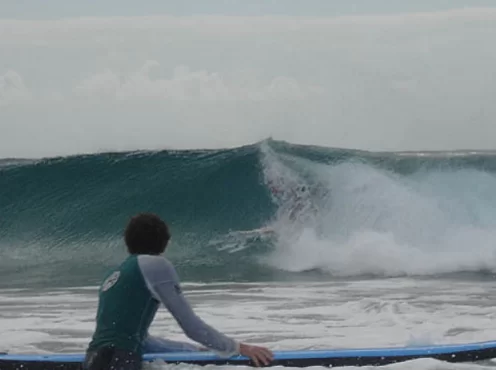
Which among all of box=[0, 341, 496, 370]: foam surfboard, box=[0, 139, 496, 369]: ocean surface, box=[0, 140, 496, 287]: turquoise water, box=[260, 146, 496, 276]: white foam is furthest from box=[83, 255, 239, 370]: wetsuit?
box=[260, 146, 496, 276]: white foam

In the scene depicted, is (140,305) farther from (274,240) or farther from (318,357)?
(274,240)

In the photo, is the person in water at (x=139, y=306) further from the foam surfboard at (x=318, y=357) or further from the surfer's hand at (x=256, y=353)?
the foam surfboard at (x=318, y=357)

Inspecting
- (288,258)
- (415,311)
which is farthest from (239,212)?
(415,311)

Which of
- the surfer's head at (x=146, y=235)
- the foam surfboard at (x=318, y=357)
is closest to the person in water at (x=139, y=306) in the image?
the surfer's head at (x=146, y=235)

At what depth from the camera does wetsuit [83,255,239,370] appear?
3.82 m

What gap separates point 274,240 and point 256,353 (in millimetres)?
10783

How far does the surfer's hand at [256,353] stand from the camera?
3.92 meters

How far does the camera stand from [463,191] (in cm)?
1608

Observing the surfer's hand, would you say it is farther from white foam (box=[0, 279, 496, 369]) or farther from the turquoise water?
the turquoise water

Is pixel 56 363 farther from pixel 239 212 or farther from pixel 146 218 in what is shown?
pixel 239 212

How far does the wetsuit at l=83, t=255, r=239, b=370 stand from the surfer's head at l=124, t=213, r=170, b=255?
0.16 feet

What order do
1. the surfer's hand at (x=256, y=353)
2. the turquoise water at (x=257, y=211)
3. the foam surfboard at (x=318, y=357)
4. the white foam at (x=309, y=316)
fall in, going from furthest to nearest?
1. the turquoise water at (x=257, y=211)
2. the white foam at (x=309, y=316)
3. the foam surfboard at (x=318, y=357)
4. the surfer's hand at (x=256, y=353)

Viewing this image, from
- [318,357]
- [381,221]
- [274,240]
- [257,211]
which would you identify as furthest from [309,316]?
[257,211]

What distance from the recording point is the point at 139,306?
12.7 ft
